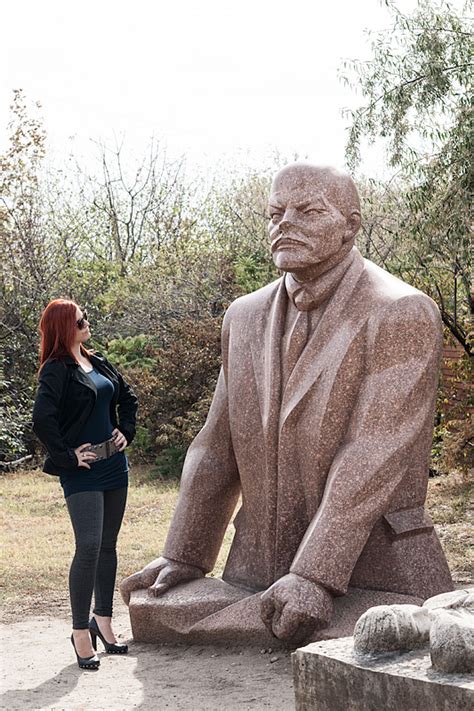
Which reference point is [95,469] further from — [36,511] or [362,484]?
[36,511]

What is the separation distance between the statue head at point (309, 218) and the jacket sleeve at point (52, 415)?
1243 millimetres

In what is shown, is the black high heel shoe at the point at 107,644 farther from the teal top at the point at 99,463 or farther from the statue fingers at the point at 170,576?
the teal top at the point at 99,463

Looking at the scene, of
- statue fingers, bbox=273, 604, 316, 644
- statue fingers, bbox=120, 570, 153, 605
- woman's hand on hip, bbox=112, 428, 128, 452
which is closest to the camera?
statue fingers, bbox=273, 604, 316, 644

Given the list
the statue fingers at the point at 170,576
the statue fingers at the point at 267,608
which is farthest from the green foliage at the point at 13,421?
the statue fingers at the point at 267,608

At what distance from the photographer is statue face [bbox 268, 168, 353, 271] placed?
579 cm

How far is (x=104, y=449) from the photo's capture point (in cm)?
578

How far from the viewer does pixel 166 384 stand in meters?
14.0

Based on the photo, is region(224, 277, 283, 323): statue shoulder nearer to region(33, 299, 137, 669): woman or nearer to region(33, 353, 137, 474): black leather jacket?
region(33, 299, 137, 669): woman

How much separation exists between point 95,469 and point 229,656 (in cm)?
114

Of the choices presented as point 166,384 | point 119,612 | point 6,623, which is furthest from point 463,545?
point 166,384

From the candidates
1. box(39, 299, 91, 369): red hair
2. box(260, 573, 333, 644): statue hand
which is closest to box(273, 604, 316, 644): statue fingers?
box(260, 573, 333, 644): statue hand

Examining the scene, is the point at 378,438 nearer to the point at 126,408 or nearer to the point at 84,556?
the point at 126,408

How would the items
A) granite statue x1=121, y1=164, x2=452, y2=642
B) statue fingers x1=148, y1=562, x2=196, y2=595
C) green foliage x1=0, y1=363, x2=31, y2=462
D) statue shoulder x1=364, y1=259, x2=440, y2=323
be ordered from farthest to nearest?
green foliage x1=0, y1=363, x2=31, y2=462, statue fingers x1=148, y1=562, x2=196, y2=595, statue shoulder x1=364, y1=259, x2=440, y2=323, granite statue x1=121, y1=164, x2=452, y2=642

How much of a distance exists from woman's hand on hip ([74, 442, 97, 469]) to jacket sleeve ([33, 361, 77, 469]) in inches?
1.0
